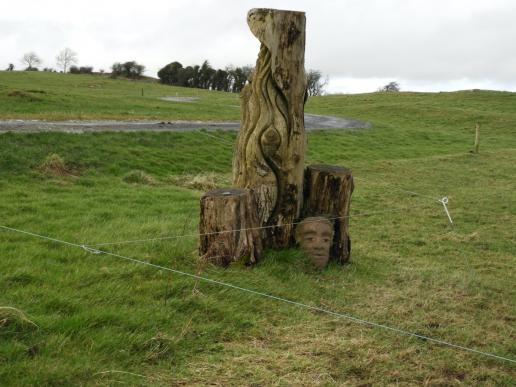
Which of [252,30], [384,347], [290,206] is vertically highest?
[252,30]

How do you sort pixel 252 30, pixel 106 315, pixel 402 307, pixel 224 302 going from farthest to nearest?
1. pixel 252 30
2. pixel 402 307
3. pixel 224 302
4. pixel 106 315

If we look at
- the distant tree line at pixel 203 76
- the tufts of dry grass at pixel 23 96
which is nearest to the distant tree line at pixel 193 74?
the distant tree line at pixel 203 76

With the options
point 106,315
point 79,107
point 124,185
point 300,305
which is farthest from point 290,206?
point 79,107

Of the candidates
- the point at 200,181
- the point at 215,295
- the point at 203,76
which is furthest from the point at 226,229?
the point at 203,76

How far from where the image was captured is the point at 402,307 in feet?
17.1

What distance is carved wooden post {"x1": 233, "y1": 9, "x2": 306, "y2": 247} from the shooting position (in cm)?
612

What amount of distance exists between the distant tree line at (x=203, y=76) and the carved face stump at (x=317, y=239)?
67555mm

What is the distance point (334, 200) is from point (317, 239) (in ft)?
2.04

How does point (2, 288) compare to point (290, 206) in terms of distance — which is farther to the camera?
point (290, 206)

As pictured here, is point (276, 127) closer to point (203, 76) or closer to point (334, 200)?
point (334, 200)

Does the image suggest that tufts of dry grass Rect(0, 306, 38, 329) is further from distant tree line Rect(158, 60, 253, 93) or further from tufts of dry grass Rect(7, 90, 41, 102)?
distant tree line Rect(158, 60, 253, 93)

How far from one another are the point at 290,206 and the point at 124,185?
4.85 metres

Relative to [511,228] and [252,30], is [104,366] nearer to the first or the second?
[252,30]

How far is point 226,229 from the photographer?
558 cm
